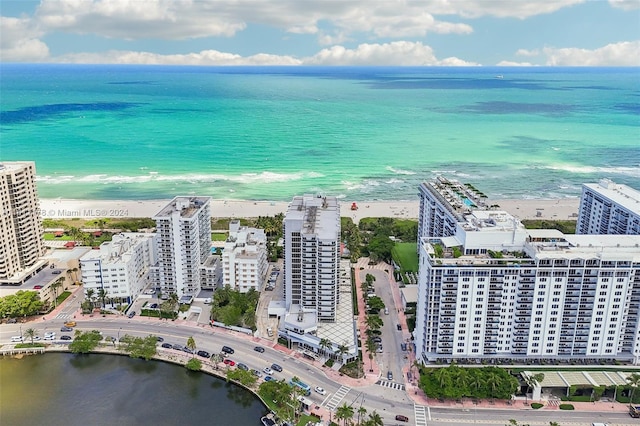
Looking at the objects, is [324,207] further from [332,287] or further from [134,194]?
[134,194]

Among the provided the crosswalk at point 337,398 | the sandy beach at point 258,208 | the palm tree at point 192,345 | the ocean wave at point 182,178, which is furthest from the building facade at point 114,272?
the ocean wave at point 182,178

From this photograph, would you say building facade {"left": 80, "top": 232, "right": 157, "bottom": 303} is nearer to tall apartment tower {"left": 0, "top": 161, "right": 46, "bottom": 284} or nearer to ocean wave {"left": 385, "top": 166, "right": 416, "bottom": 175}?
tall apartment tower {"left": 0, "top": 161, "right": 46, "bottom": 284}

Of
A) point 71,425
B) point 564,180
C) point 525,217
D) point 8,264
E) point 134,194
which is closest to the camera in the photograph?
point 71,425

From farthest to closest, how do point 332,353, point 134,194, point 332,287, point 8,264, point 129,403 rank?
point 134,194 < point 8,264 < point 332,287 < point 332,353 < point 129,403

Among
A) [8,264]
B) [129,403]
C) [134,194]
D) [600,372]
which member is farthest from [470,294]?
[134,194]

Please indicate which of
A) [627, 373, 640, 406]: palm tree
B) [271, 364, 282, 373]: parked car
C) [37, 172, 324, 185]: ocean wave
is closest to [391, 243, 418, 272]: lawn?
[271, 364, 282, 373]: parked car

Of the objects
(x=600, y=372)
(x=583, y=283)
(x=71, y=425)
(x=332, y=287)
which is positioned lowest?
(x=71, y=425)

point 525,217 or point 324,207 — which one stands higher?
point 324,207

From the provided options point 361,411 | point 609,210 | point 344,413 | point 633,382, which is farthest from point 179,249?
point 609,210
